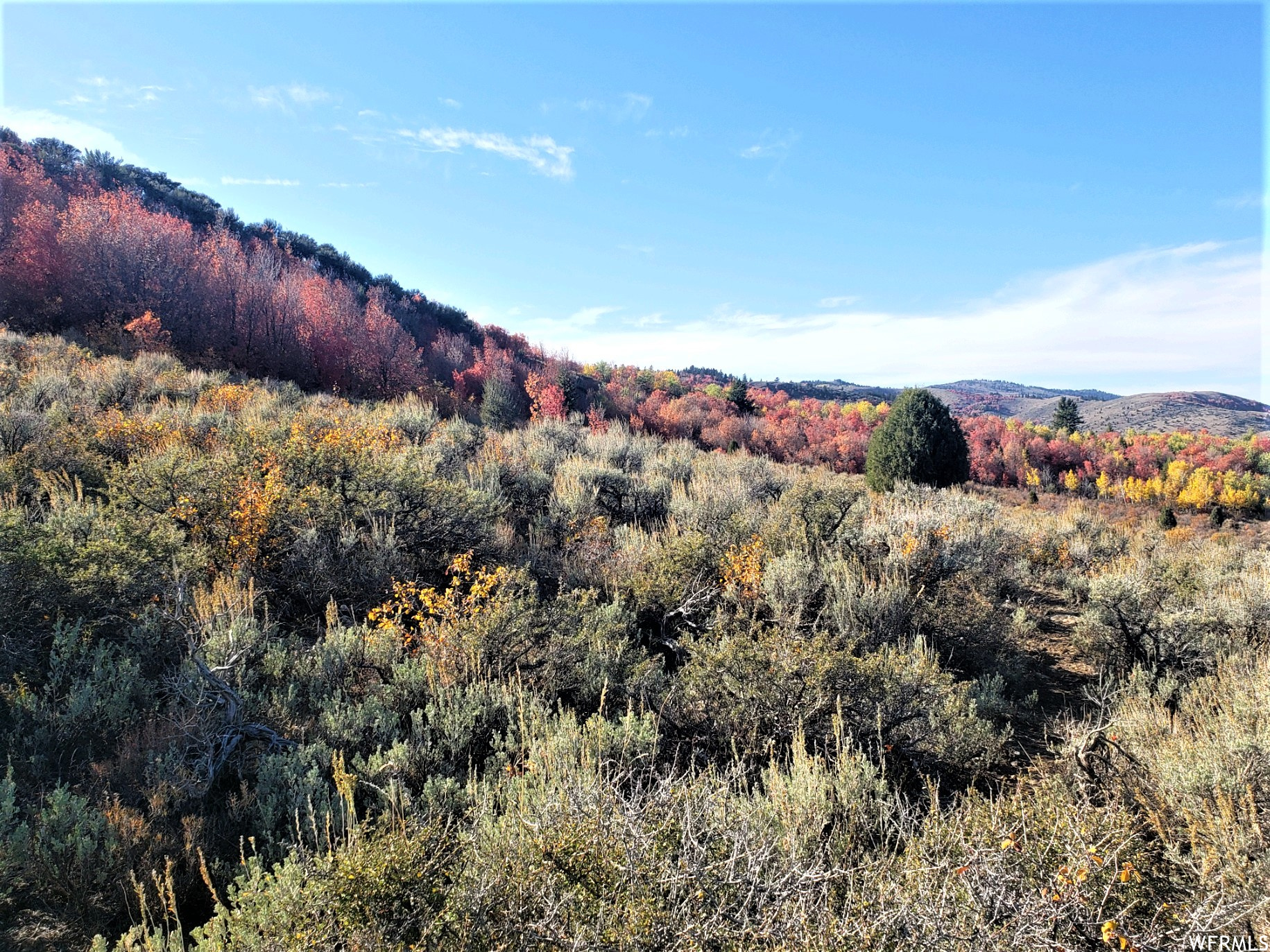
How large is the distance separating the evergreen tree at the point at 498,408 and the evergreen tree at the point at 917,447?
1167 centimetres

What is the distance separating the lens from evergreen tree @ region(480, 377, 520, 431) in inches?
711

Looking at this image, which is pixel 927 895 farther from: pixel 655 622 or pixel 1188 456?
pixel 1188 456

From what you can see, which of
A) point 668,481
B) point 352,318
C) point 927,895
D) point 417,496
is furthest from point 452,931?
point 352,318

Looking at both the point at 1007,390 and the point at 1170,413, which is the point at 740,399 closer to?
the point at 1170,413

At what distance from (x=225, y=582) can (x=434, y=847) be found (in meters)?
3.20

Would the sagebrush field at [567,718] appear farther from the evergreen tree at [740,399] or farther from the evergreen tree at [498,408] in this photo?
the evergreen tree at [740,399]

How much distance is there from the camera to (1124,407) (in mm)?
76000

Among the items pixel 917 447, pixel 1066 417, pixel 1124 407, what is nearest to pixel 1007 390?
pixel 1124 407

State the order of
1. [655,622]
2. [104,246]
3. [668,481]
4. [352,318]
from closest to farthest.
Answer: [655,622], [668,481], [104,246], [352,318]

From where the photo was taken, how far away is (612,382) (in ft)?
117

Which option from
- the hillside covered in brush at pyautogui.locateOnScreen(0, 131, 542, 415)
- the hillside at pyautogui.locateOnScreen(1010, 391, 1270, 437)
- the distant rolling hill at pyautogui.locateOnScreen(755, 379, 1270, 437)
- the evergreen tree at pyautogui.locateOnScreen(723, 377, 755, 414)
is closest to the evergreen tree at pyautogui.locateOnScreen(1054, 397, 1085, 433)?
the distant rolling hill at pyautogui.locateOnScreen(755, 379, 1270, 437)

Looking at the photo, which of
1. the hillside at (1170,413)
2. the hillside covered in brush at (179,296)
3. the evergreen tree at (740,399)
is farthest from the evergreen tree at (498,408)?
the hillside at (1170,413)

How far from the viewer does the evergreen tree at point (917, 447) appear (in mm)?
16516

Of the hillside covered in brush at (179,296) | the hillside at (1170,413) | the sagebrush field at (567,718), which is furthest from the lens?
the hillside at (1170,413)
